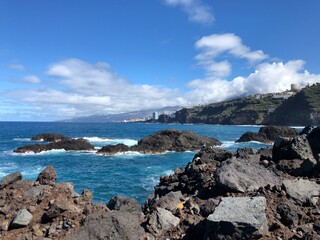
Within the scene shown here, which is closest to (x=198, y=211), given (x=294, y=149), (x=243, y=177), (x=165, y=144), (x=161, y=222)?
(x=161, y=222)

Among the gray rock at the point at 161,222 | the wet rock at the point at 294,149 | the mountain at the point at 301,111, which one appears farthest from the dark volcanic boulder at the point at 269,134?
the mountain at the point at 301,111

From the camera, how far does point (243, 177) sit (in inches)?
481

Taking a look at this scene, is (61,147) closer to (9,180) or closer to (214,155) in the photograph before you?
(214,155)

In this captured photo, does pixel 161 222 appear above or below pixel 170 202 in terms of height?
above

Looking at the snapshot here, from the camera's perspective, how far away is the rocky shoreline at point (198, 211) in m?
8.16

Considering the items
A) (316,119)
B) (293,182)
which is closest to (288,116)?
(316,119)

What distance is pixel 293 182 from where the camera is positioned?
1143 centimetres

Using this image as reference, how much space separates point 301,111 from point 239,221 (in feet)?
601

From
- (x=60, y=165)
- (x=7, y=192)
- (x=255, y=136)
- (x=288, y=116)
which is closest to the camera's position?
(x=7, y=192)

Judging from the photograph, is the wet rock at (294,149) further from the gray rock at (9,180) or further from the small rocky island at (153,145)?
the small rocky island at (153,145)

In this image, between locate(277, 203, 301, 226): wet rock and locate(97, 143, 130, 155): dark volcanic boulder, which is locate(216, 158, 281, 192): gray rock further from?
locate(97, 143, 130, 155): dark volcanic boulder

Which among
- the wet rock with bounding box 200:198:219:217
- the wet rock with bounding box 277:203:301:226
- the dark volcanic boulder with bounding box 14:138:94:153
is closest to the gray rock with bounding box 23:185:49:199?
the wet rock with bounding box 200:198:219:217

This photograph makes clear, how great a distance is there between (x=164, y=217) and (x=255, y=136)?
231 feet

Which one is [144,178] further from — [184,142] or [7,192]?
[184,142]
